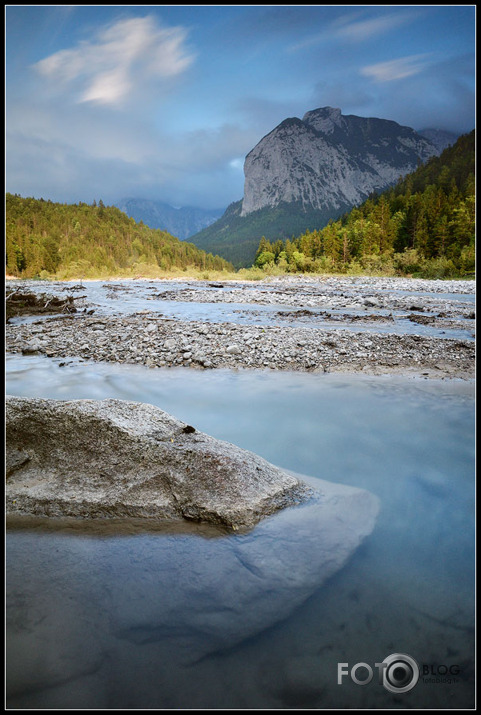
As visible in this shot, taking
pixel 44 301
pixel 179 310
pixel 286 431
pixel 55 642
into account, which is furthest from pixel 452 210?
pixel 55 642

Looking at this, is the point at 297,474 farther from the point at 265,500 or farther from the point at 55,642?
the point at 55,642

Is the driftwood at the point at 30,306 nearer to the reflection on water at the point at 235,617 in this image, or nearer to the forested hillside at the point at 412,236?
the reflection on water at the point at 235,617

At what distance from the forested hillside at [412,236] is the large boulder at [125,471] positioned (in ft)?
146

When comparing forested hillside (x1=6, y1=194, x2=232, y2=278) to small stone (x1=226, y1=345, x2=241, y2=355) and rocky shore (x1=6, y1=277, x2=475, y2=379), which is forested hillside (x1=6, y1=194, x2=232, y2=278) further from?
small stone (x1=226, y1=345, x2=241, y2=355)

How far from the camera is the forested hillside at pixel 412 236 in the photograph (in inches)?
1938

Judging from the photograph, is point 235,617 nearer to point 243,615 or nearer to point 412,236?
point 243,615

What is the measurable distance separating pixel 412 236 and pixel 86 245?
284ft

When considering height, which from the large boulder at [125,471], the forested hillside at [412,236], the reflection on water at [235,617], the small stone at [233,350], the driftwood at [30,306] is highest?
the forested hillside at [412,236]

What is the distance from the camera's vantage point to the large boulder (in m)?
3.04

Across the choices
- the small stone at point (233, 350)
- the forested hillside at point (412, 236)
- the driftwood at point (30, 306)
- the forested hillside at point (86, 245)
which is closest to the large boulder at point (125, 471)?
the small stone at point (233, 350)

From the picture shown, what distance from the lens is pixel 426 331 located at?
1231cm

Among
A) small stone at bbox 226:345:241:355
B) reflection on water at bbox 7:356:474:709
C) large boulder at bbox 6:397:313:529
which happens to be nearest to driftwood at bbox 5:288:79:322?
small stone at bbox 226:345:241:355

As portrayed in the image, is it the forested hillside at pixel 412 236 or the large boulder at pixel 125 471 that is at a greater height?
the forested hillside at pixel 412 236

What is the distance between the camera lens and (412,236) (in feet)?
199
